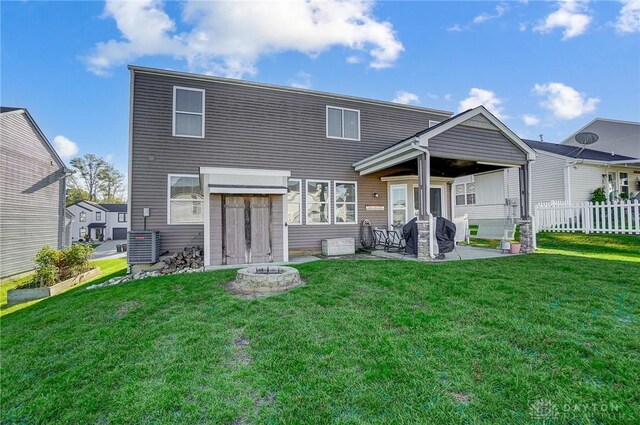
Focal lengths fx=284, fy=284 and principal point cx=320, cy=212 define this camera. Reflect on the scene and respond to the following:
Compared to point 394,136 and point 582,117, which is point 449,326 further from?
point 582,117

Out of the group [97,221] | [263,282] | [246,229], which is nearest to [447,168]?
[246,229]

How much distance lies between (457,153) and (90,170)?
4869cm

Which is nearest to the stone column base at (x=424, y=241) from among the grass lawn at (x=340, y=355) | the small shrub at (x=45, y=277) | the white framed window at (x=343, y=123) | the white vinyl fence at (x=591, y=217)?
the grass lawn at (x=340, y=355)

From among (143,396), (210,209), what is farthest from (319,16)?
(143,396)

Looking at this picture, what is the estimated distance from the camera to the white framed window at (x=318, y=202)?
9.87 m

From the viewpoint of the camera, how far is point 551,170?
15.4 meters

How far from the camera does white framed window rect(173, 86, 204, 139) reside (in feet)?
28.7

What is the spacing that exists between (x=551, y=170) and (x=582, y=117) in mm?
11189

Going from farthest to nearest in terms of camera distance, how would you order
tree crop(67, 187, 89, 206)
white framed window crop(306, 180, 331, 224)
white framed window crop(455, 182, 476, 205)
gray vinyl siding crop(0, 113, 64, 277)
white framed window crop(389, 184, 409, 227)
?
1. tree crop(67, 187, 89, 206)
2. white framed window crop(455, 182, 476, 205)
3. white framed window crop(389, 184, 409, 227)
4. gray vinyl siding crop(0, 113, 64, 277)
5. white framed window crop(306, 180, 331, 224)

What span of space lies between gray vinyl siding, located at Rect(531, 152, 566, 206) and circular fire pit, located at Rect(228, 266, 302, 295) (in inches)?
596

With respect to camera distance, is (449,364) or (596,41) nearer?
(449,364)

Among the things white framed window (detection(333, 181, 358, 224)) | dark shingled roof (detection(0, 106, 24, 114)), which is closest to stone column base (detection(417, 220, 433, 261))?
white framed window (detection(333, 181, 358, 224))

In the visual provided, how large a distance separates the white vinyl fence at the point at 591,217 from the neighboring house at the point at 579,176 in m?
3.24

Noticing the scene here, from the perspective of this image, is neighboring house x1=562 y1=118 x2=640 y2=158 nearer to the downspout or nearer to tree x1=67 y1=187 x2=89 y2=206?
the downspout
